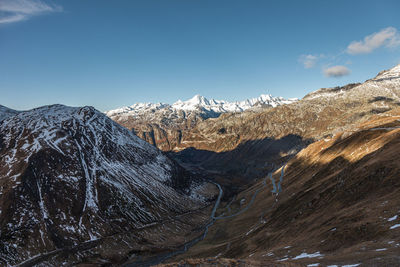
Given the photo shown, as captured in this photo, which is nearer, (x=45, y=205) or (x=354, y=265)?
(x=354, y=265)

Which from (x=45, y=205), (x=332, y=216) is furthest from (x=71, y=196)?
(x=332, y=216)

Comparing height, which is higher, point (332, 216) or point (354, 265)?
point (354, 265)

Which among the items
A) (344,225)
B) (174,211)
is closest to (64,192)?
(174,211)

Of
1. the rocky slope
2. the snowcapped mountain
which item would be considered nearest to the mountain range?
the rocky slope

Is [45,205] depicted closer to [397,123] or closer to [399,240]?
[399,240]

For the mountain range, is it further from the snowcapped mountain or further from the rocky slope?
the snowcapped mountain

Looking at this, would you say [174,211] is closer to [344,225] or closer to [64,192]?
[64,192]

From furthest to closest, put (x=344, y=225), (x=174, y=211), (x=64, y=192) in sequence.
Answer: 1. (x=174, y=211)
2. (x=64, y=192)
3. (x=344, y=225)

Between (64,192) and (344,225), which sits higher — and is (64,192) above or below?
above
